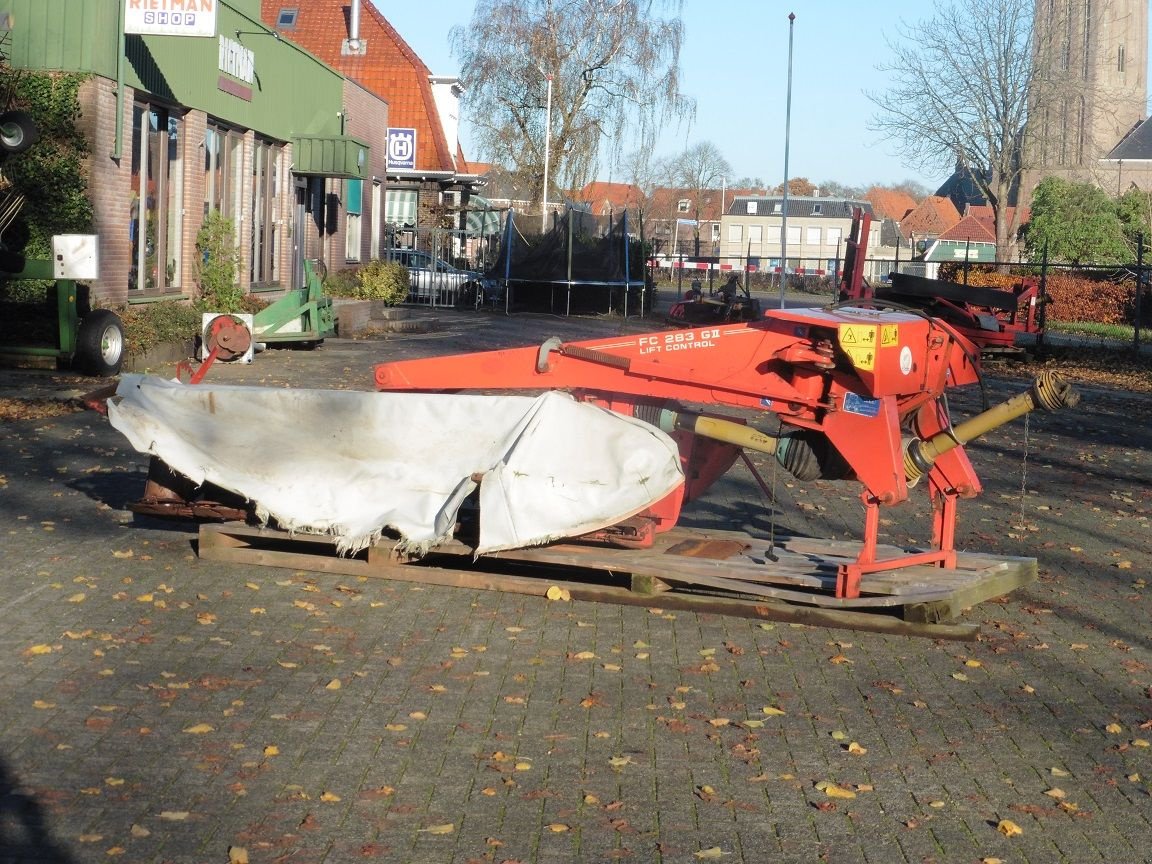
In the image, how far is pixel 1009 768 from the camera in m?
5.63

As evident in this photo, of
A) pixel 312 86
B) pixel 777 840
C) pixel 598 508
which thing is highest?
pixel 312 86

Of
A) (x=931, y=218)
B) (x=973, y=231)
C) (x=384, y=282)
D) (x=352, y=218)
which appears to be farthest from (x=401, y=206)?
(x=931, y=218)

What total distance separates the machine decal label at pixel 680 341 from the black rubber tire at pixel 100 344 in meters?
10.6

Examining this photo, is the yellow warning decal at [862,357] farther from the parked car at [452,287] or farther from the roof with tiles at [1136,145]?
the roof with tiles at [1136,145]

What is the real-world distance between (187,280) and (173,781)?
64.1ft

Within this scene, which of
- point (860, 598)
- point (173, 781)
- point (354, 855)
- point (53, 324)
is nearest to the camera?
point (354, 855)

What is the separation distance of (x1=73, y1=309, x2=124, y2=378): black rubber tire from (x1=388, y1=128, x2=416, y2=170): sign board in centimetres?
3063

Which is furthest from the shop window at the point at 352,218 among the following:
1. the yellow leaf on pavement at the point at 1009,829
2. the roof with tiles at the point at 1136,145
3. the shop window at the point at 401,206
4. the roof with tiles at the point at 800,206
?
the roof with tiles at the point at 800,206

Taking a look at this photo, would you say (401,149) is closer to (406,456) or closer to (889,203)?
(406,456)

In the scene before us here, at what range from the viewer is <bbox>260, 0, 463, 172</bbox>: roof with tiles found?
49.7 m

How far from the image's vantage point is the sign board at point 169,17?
19359 millimetres

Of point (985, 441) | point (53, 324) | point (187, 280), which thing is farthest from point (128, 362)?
point (985, 441)

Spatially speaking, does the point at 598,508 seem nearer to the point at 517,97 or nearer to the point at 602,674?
the point at 602,674

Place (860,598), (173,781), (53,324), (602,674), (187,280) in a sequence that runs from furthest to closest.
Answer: (187,280)
(53,324)
(860,598)
(602,674)
(173,781)
